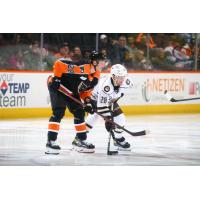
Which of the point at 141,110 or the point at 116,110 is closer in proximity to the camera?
the point at 116,110

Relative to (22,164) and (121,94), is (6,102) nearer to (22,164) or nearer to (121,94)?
(22,164)

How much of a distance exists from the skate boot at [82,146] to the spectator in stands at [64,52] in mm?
588

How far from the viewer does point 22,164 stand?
4.62 m

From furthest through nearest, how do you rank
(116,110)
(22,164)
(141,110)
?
1. (141,110)
2. (116,110)
3. (22,164)

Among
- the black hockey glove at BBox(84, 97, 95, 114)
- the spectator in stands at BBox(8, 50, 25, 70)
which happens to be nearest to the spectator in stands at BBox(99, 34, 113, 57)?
the black hockey glove at BBox(84, 97, 95, 114)

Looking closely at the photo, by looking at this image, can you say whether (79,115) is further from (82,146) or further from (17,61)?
(17,61)

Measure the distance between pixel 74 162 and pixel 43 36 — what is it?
972 mm

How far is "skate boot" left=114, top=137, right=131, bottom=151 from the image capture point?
489 cm

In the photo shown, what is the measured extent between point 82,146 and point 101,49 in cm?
71

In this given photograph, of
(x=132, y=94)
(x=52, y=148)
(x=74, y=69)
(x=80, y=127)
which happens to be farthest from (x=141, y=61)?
(x=52, y=148)

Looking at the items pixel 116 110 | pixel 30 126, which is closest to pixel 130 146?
pixel 116 110

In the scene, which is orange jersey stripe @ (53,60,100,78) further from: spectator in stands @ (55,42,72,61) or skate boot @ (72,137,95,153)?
skate boot @ (72,137,95,153)

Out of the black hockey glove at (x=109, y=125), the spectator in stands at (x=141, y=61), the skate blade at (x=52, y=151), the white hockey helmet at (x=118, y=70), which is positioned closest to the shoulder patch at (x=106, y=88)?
the white hockey helmet at (x=118, y=70)

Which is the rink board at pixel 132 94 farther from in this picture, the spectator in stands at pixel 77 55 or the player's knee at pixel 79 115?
the spectator in stands at pixel 77 55
